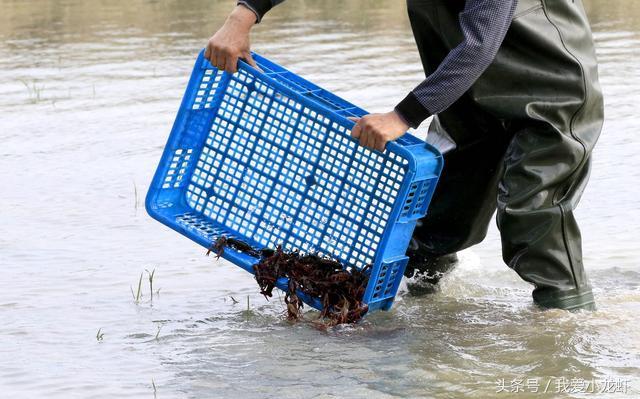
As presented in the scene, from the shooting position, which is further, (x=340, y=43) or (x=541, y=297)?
(x=340, y=43)

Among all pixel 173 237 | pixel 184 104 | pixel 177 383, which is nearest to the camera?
pixel 177 383

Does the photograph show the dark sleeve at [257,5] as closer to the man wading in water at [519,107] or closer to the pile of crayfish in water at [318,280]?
the man wading in water at [519,107]

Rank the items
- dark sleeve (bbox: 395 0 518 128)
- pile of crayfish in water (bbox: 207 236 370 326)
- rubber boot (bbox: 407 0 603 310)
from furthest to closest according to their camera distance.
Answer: pile of crayfish in water (bbox: 207 236 370 326)
rubber boot (bbox: 407 0 603 310)
dark sleeve (bbox: 395 0 518 128)

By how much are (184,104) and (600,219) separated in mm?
2498

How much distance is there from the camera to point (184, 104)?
4.48 metres

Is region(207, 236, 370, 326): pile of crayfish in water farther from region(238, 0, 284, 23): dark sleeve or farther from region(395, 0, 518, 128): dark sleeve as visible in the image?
region(238, 0, 284, 23): dark sleeve

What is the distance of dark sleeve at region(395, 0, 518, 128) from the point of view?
3.92 m

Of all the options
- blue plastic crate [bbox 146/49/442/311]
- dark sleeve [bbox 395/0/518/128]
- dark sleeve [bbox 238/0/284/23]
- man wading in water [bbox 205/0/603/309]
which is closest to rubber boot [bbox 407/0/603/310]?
man wading in water [bbox 205/0/603/309]

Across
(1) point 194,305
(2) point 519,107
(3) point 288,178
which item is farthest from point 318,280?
(2) point 519,107

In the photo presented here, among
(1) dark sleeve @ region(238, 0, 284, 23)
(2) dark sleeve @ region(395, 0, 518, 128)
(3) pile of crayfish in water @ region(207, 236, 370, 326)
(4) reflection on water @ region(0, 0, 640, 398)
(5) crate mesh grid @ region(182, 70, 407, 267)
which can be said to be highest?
(2) dark sleeve @ region(395, 0, 518, 128)

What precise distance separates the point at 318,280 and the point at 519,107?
3.14 ft

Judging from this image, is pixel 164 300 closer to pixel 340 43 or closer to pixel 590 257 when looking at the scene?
pixel 590 257

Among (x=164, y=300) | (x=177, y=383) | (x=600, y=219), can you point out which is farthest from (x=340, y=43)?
(x=177, y=383)

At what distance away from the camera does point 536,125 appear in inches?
165
